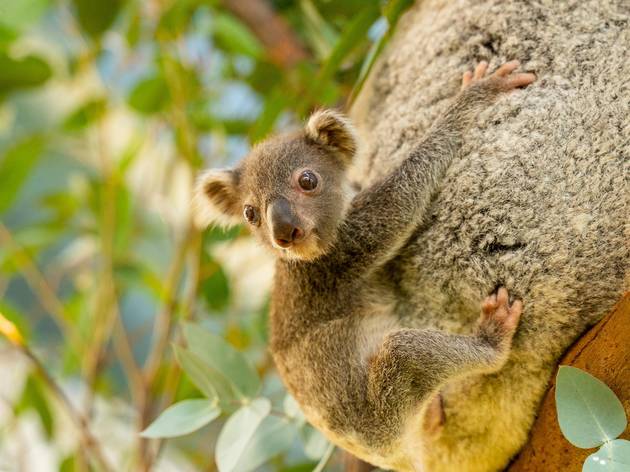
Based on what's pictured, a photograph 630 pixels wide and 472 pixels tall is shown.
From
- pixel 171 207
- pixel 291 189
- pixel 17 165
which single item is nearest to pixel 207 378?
pixel 291 189

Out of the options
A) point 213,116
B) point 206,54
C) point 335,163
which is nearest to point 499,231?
point 335,163

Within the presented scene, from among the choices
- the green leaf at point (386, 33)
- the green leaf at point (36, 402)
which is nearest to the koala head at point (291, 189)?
the green leaf at point (386, 33)

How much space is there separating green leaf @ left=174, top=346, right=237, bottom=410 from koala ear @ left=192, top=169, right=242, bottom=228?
0.54 m

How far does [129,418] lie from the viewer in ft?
13.0

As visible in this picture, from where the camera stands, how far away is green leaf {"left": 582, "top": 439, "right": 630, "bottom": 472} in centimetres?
125

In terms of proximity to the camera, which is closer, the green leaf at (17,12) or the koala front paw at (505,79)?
the koala front paw at (505,79)

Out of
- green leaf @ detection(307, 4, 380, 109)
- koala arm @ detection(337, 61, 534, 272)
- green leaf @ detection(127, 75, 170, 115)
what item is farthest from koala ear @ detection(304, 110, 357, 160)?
green leaf @ detection(127, 75, 170, 115)

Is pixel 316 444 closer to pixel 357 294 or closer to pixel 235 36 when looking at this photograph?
pixel 357 294

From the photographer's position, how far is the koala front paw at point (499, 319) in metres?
1.52

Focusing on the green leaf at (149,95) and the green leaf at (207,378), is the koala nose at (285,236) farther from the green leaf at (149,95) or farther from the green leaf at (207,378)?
the green leaf at (149,95)

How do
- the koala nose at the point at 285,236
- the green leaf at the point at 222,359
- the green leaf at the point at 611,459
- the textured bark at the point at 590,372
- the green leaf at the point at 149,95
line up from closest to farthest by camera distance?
the green leaf at the point at 611,459 < the textured bark at the point at 590,372 < the koala nose at the point at 285,236 < the green leaf at the point at 222,359 < the green leaf at the point at 149,95

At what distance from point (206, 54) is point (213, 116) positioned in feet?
1.36

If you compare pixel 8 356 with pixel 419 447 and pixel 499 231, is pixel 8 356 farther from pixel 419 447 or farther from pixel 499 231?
pixel 499 231

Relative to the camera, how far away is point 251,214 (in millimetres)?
2082
